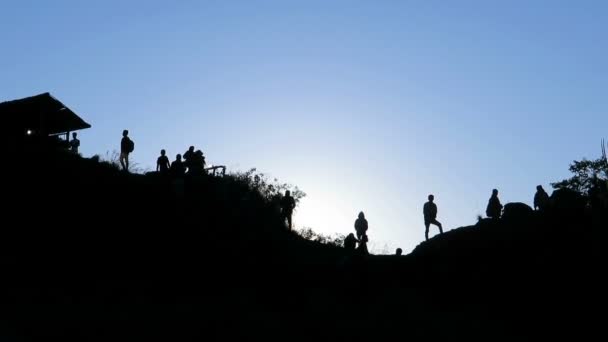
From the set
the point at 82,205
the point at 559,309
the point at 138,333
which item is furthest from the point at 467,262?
the point at 82,205

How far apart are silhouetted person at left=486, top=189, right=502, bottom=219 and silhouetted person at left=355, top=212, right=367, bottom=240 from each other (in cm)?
489

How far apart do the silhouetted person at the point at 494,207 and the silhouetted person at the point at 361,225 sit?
489cm

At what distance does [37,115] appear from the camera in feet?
119

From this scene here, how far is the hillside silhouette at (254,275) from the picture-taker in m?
21.5

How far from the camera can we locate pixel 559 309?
2345cm

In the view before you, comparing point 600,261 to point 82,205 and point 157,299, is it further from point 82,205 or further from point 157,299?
point 82,205

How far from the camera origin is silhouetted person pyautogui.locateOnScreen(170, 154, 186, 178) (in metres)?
29.1

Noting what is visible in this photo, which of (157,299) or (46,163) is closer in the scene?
(157,299)

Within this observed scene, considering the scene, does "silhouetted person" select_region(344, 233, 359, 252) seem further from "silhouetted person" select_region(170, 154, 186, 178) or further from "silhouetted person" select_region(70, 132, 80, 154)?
"silhouetted person" select_region(70, 132, 80, 154)

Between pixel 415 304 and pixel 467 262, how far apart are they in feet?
10.3

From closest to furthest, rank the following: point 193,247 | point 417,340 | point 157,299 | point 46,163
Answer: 1. point 417,340
2. point 157,299
3. point 193,247
4. point 46,163

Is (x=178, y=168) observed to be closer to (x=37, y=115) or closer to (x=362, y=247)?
(x=362, y=247)

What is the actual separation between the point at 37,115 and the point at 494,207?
74.0 ft

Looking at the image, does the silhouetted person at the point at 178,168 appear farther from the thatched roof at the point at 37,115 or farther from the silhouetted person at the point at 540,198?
the silhouetted person at the point at 540,198
